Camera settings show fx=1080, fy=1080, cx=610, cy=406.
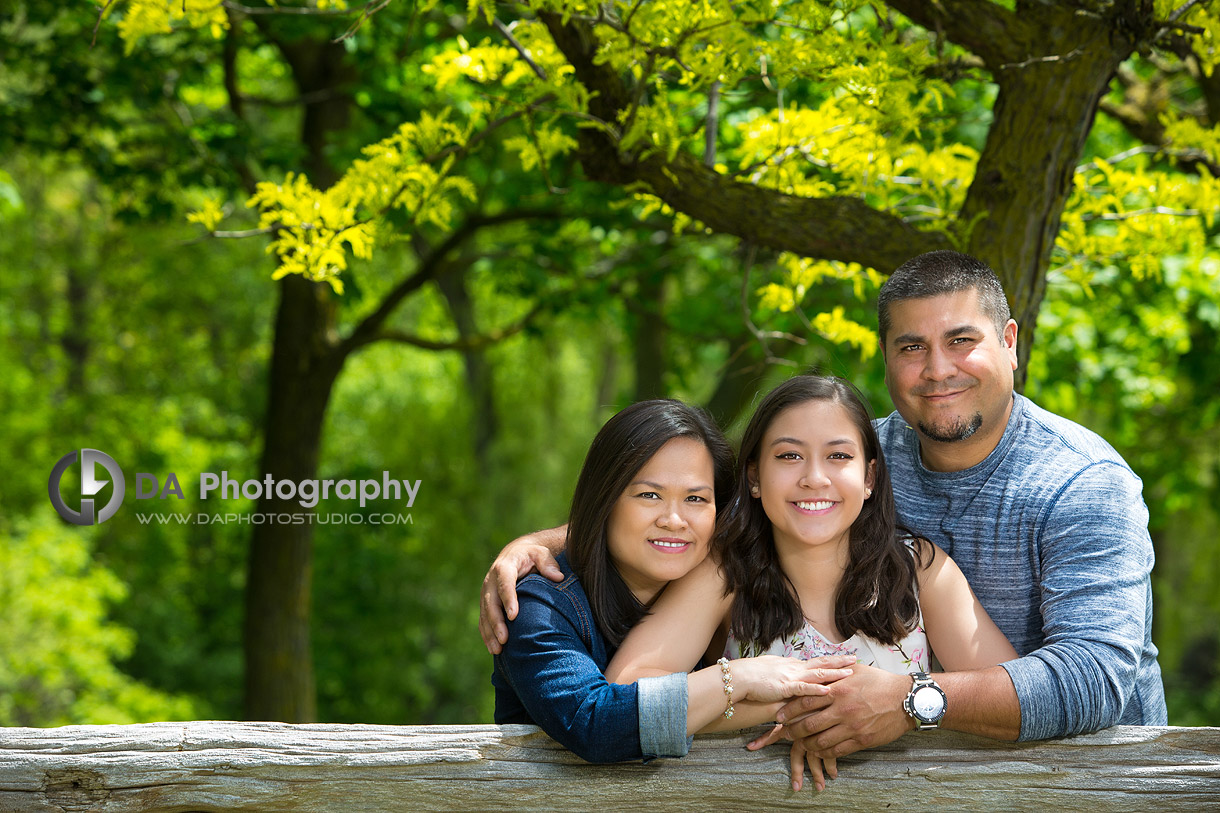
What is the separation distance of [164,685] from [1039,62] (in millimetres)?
11416

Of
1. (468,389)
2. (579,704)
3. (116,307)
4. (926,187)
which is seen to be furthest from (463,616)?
(579,704)

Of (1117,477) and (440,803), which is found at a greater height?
(1117,477)

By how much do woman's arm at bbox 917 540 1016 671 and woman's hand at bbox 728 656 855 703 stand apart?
30cm

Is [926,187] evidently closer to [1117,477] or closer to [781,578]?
[1117,477]

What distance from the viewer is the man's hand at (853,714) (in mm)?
1998

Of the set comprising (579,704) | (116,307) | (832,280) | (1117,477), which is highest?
(116,307)

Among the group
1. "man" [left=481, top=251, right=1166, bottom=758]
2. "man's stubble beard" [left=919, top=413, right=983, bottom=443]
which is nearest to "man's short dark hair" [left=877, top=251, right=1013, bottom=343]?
"man" [left=481, top=251, right=1166, bottom=758]

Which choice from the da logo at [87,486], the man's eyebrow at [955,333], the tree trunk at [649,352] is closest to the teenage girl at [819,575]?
the man's eyebrow at [955,333]

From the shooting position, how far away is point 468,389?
12891 millimetres

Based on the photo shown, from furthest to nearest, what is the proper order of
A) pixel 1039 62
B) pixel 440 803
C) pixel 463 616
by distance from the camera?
pixel 463 616, pixel 1039 62, pixel 440 803

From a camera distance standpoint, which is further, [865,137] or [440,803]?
[865,137]

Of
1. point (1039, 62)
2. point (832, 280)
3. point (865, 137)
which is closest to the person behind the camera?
point (1039, 62)

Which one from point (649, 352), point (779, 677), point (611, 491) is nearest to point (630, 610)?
point (611, 491)

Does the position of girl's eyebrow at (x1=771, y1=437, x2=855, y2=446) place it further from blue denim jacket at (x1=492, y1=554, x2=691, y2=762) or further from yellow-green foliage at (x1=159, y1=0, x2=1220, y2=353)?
yellow-green foliage at (x1=159, y1=0, x2=1220, y2=353)
